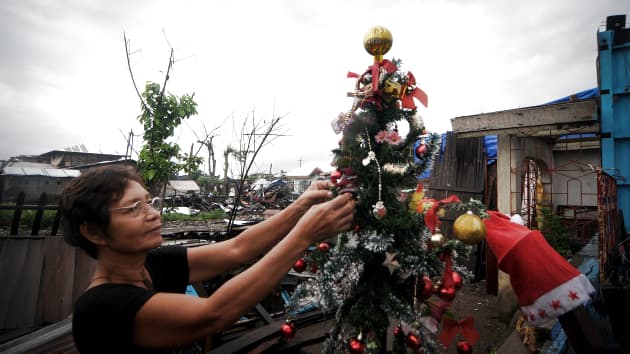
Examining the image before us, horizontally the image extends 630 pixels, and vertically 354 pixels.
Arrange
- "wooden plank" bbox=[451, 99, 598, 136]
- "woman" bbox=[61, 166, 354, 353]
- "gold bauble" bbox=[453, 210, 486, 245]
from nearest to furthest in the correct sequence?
1. "woman" bbox=[61, 166, 354, 353]
2. "gold bauble" bbox=[453, 210, 486, 245]
3. "wooden plank" bbox=[451, 99, 598, 136]

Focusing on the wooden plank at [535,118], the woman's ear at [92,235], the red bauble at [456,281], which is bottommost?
the red bauble at [456,281]

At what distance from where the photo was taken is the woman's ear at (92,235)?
138cm

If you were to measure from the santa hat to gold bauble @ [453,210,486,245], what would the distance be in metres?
0.38

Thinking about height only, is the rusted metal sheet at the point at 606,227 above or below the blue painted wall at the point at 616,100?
below

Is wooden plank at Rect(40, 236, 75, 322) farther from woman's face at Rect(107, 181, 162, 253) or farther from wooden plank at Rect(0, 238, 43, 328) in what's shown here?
woman's face at Rect(107, 181, 162, 253)

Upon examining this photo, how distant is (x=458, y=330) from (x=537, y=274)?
0.59 m

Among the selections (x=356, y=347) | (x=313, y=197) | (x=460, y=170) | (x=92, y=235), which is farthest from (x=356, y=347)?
(x=460, y=170)

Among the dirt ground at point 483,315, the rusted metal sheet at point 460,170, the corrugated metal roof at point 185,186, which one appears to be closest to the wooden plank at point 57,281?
the dirt ground at point 483,315

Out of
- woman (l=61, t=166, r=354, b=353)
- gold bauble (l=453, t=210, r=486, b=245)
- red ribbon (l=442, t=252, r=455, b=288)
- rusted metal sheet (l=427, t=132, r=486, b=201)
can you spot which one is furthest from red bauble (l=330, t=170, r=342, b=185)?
rusted metal sheet (l=427, t=132, r=486, b=201)

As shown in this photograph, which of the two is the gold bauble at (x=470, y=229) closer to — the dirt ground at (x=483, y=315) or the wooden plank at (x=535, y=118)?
the dirt ground at (x=483, y=315)

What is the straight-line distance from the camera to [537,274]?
1.84m

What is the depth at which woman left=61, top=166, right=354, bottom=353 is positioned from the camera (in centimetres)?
116

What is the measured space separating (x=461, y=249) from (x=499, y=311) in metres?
4.92

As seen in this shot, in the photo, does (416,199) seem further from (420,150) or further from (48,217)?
(48,217)
